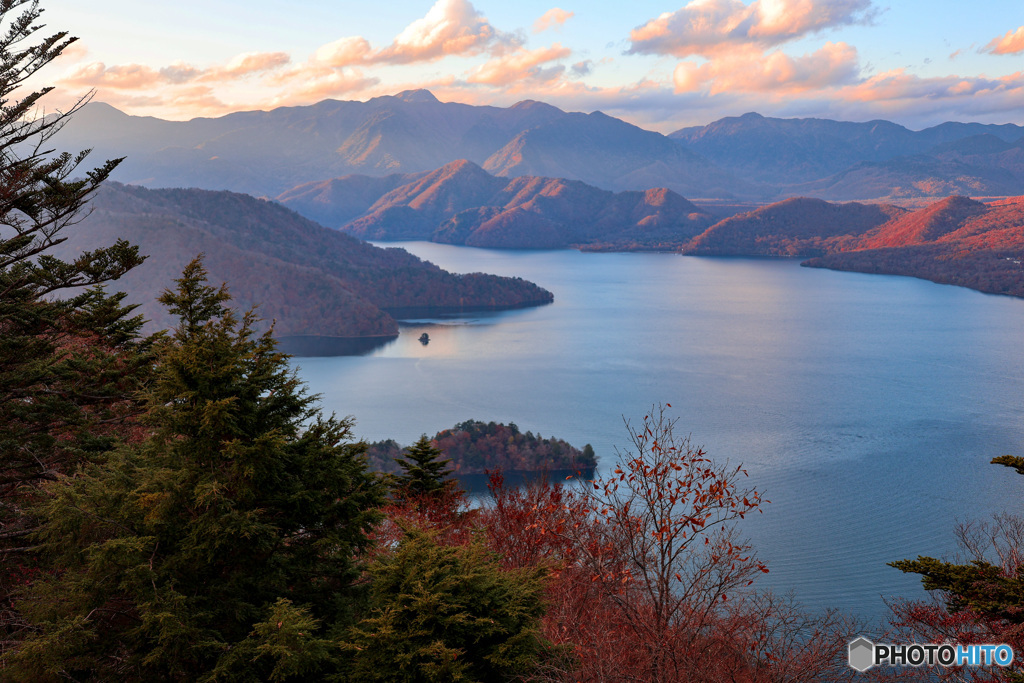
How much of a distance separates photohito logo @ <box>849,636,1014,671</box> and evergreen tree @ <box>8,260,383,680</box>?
6760 millimetres

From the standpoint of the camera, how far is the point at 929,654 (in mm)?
9672

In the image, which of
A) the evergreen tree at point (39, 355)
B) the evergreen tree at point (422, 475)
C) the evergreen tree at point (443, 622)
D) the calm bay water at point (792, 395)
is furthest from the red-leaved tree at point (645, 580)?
the calm bay water at point (792, 395)

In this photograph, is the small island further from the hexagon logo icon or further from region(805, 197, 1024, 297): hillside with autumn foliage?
region(805, 197, 1024, 297): hillside with autumn foliage

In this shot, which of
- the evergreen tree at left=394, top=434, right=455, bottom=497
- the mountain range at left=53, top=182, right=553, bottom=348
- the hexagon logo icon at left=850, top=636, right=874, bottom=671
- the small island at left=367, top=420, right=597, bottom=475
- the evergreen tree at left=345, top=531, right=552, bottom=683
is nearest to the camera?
the evergreen tree at left=345, top=531, right=552, bottom=683

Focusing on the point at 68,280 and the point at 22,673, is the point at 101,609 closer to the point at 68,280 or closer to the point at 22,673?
the point at 22,673

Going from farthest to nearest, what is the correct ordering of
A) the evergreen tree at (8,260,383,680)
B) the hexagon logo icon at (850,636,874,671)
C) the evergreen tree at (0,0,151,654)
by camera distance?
the evergreen tree at (0,0,151,654), the hexagon logo icon at (850,636,874,671), the evergreen tree at (8,260,383,680)

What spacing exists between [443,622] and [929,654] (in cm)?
635

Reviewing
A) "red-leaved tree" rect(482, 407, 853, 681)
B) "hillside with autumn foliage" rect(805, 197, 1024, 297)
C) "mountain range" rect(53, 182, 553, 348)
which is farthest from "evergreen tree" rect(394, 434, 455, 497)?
"hillside with autumn foliage" rect(805, 197, 1024, 297)

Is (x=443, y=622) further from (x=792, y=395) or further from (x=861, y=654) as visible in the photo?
(x=792, y=395)

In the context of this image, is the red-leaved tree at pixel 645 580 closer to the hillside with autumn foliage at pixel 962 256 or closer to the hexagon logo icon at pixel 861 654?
the hexagon logo icon at pixel 861 654

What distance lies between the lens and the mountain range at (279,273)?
420 ft

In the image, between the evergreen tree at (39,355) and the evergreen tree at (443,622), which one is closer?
the evergreen tree at (443,622)

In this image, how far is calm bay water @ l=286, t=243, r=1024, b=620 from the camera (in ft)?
140

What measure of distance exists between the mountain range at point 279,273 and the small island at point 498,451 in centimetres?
6316
